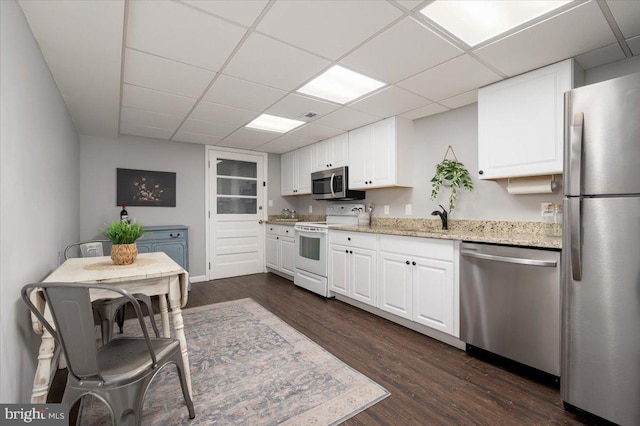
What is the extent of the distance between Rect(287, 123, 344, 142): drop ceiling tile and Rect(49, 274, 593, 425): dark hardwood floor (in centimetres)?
237

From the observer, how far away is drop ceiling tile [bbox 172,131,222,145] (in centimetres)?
419

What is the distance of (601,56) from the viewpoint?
2082 mm

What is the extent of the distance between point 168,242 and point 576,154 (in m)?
4.43

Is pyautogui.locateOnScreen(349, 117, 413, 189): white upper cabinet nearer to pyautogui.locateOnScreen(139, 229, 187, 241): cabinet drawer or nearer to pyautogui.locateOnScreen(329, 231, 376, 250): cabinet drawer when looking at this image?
pyautogui.locateOnScreen(329, 231, 376, 250): cabinet drawer

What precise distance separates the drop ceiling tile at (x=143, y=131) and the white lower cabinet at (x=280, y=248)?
2.26m

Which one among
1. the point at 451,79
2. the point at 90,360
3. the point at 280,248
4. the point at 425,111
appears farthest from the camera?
the point at 280,248

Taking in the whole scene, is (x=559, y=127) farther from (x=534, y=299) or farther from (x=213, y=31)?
(x=213, y=31)

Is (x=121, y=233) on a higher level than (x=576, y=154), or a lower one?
lower

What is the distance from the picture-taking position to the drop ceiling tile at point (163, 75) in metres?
2.14

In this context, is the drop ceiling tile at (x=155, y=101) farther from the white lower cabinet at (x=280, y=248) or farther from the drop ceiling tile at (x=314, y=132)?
the white lower cabinet at (x=280, y=248)

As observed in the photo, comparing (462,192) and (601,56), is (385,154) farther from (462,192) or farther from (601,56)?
(601,56)

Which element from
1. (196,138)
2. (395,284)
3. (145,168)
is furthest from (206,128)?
(395,284)

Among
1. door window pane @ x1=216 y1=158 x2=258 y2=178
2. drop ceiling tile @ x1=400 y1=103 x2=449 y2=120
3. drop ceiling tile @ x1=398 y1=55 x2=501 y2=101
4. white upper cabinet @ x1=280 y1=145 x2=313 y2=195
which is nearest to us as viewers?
drop ceiling tile @ x1=398 y1=55 x2=501 y2=101

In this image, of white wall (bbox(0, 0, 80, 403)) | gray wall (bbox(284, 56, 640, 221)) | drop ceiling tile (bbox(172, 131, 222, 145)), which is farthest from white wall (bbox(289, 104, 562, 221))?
white wall (bbox(0, 0, 80, 403))
